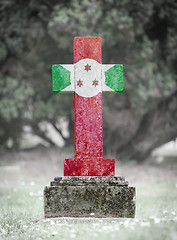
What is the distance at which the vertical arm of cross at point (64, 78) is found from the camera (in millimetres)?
4750

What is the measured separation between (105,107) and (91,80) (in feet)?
19.3

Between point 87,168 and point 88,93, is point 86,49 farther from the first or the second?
point 87,168

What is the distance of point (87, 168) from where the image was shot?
4590 mm

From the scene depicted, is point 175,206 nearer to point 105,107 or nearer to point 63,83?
point 63,83

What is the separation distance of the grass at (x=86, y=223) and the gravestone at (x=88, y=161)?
19 cm

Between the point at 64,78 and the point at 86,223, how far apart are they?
1971 millimetres

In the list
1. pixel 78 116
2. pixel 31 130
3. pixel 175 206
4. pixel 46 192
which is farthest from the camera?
pixel 31 130

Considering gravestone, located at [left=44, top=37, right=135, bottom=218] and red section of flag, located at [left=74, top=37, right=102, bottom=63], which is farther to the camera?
red section of flag, located at [left=74, top=37, right=102, bottom=63]

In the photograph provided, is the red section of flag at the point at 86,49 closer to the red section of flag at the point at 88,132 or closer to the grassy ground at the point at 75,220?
the red section of flag at the point at 88,132

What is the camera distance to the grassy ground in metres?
3.44

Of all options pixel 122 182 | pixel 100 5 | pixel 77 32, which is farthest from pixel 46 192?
pixel 100 5

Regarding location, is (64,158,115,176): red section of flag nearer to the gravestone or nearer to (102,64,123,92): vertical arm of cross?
the gravestone

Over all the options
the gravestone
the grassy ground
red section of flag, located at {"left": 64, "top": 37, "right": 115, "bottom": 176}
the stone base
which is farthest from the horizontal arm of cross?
the grassy ground

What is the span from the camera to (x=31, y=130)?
1270 cm
